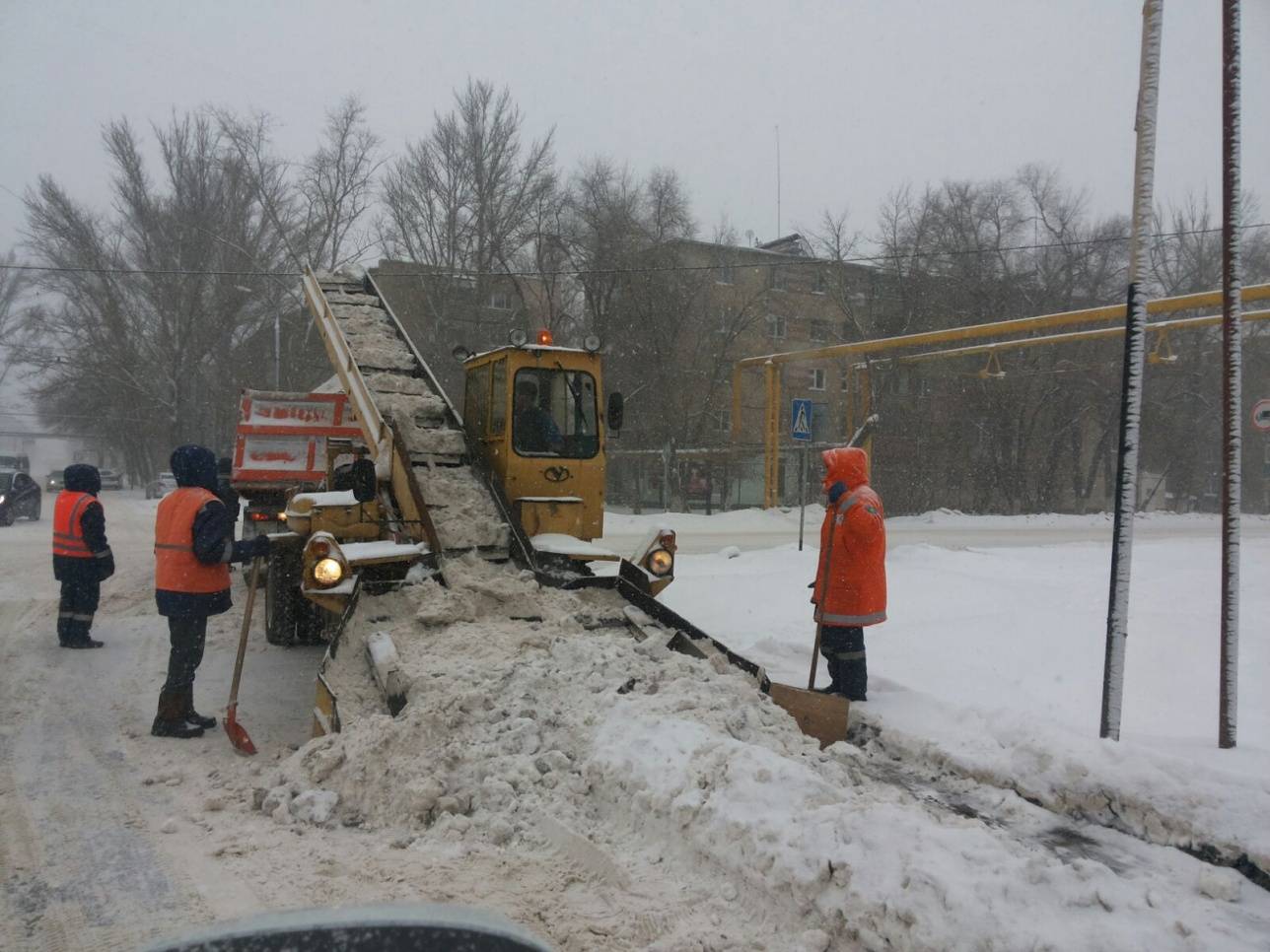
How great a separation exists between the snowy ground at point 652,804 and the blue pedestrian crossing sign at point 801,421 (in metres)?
7.44

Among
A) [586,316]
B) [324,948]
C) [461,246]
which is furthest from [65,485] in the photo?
[586,316]

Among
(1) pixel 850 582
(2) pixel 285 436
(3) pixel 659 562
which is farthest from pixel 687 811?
(2) pixel 285 436

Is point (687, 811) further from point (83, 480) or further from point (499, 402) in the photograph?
point (83, 480)

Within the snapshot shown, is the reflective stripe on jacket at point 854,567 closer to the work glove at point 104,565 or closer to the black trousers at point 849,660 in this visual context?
the black trousers at point 849,660

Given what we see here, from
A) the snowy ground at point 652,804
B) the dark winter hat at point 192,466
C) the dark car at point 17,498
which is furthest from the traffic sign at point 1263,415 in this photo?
the dark car at point 17,498

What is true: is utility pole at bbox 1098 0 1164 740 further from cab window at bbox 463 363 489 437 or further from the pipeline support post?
the pipeline support post

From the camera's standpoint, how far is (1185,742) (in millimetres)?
5121

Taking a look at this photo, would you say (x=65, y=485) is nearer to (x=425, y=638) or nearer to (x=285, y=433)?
(x=285, y=433)

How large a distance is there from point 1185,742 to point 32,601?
1171 centimetres

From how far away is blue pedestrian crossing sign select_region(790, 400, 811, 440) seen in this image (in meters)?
14.6

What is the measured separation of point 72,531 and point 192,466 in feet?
10.5

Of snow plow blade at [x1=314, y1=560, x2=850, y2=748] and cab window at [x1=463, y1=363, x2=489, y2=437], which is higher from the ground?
cab window at [x1=463, y1=363, x2=489, y2=437]

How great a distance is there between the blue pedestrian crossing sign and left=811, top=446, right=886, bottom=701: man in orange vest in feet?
27.3

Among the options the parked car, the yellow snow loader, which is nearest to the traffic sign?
the yellow snow loader
